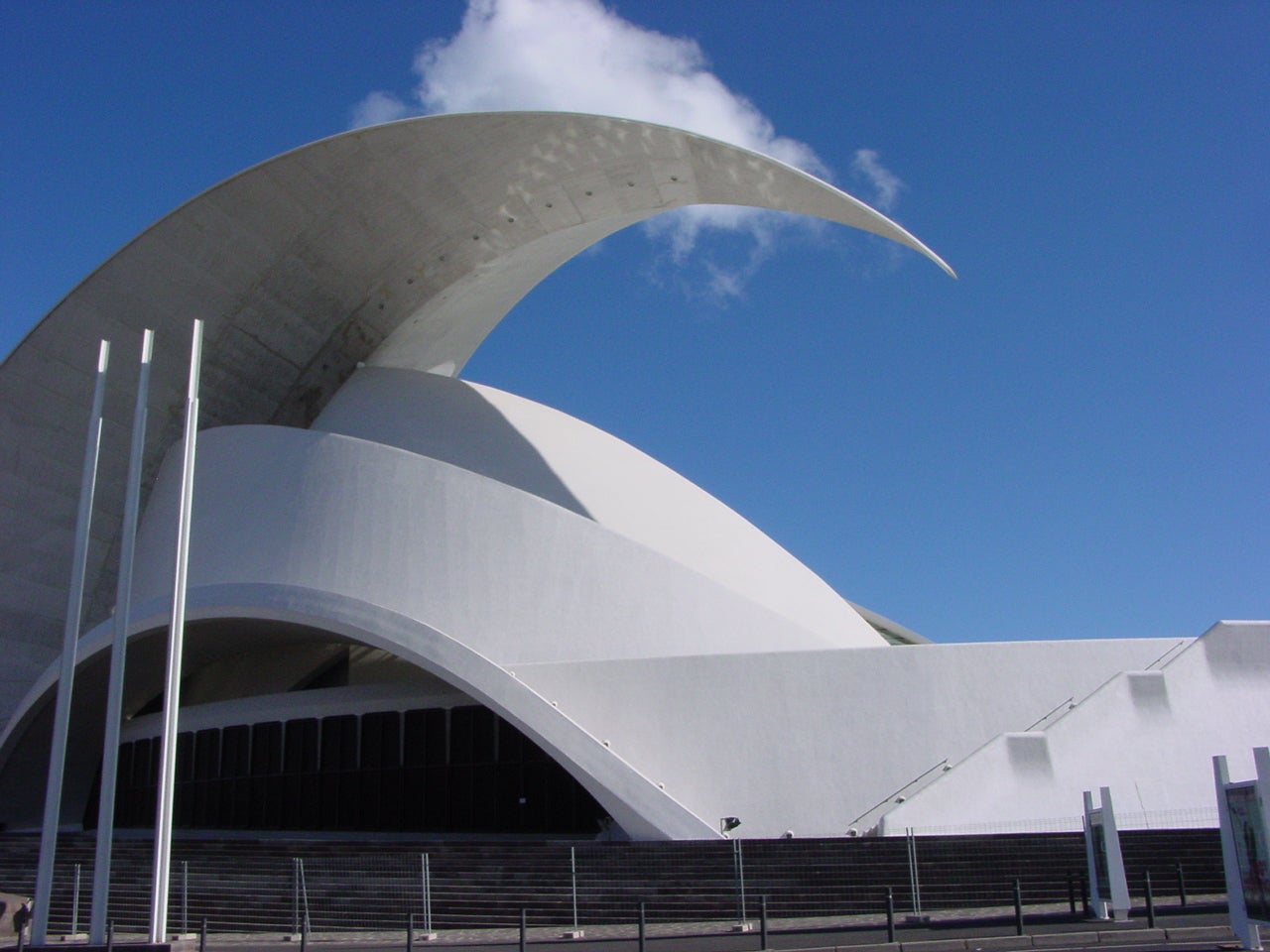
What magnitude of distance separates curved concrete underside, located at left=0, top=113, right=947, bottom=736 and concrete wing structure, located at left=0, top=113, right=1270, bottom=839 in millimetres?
58

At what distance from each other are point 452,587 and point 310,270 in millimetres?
7221

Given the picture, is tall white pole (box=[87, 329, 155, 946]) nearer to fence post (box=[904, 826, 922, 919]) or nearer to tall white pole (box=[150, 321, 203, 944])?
tall white pole (box=[150, 321, 203, 944])

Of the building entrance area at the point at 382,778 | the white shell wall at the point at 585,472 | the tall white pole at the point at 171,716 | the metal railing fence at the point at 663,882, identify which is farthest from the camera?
the white shell wall at the point at 585,472

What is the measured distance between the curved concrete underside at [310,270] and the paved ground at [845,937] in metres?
10.1

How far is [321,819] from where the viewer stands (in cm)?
2000

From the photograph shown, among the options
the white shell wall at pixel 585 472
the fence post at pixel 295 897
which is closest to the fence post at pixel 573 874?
the fence post at pixel 295 897

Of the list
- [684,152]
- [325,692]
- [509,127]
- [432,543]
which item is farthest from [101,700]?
[684,152]

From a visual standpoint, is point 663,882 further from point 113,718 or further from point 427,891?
point 113,718

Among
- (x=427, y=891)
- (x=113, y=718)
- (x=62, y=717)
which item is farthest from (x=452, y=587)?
(x=113, y=718)

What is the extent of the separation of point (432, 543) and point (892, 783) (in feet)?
25.0

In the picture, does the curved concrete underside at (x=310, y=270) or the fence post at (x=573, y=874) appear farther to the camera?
the curved concrete underside at (x=310, y=270)

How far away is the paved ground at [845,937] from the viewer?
10.4 metres

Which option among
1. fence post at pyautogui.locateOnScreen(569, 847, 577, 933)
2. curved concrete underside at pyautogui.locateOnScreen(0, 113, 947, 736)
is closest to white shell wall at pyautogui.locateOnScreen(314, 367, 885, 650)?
curved concrete underside at pyautogui.locateOnScreen(0, 113, 947, 736)

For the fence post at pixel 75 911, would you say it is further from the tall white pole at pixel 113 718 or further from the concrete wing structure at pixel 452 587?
the concrete wing structure at pixel 452 587
